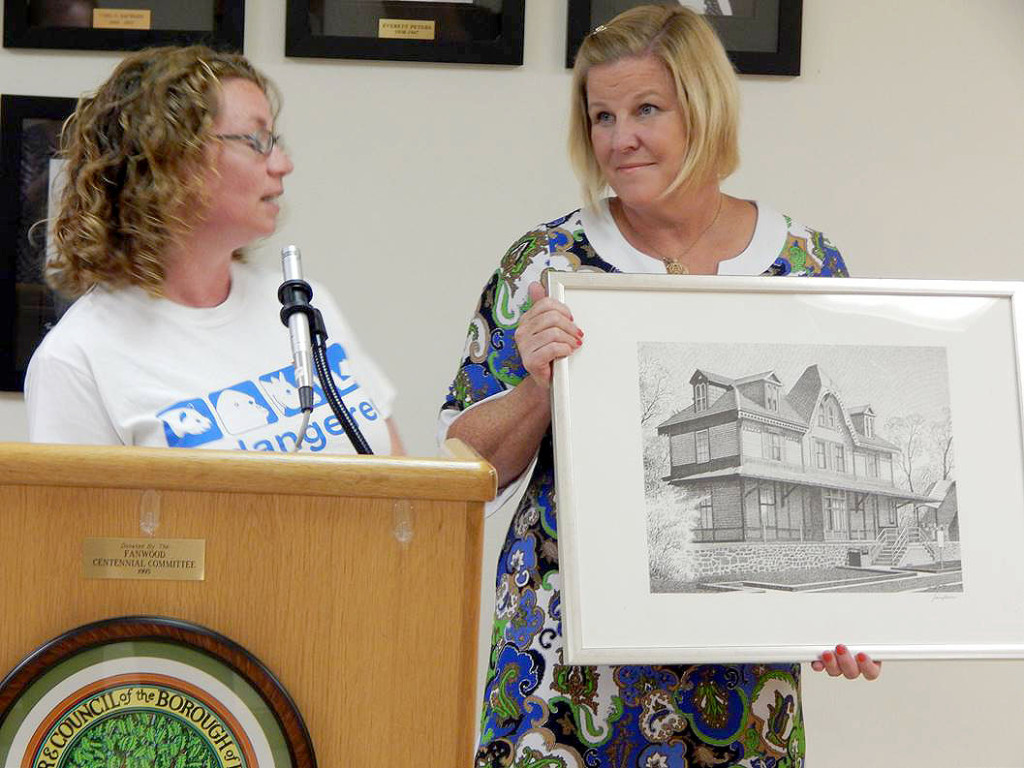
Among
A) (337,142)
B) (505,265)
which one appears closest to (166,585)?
(505,265)

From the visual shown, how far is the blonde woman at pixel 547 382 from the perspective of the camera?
4.98 ft

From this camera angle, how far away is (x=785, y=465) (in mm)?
1424

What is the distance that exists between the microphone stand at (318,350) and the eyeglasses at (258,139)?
41 centimetres

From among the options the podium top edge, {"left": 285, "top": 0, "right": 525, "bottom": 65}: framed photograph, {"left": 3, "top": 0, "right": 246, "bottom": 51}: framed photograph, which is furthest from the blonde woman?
{"left": 3, "top": 0, "right": 246, "bottom": 51}: framed photograph

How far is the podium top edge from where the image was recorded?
83 cm

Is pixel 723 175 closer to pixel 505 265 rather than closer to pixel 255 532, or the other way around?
pixel 505 265

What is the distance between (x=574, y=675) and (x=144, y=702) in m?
0.78

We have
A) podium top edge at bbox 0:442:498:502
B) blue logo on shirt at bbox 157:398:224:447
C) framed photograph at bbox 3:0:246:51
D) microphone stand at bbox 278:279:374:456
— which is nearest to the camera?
podium top edge at bbox 0:442:498:502

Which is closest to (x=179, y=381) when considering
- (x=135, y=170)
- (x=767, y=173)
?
(x=135, y=170)

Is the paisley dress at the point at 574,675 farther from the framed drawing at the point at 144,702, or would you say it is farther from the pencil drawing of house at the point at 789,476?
the framed drawing at the point at 144,702

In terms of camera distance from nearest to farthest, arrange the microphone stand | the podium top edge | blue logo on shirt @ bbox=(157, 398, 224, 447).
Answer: the podium top edge → the microphone stand → blue logo on shirt @ bbox=(157, 398, 224, 447)

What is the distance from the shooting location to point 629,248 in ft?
5.36

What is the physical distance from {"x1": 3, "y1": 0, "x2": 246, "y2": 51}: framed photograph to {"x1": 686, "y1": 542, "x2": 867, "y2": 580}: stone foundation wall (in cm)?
168

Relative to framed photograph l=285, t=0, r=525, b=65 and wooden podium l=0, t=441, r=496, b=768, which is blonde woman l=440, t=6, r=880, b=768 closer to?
wooden podium l=0, t=441, r=496, b=768
